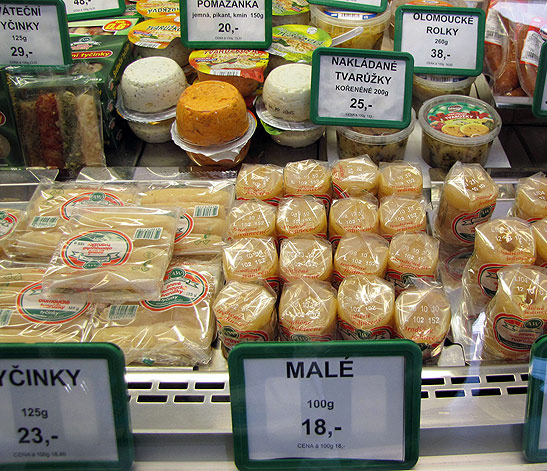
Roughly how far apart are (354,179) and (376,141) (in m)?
0.29

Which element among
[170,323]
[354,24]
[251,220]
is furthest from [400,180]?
[354,24]

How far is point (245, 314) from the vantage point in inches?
44.6

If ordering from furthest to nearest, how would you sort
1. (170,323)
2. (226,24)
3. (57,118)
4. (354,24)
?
(354,24) → (226,24) → (57,118) → (170,323)

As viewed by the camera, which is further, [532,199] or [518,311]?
[532,199]

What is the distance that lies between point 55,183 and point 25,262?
0.97ft

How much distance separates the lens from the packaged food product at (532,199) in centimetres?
134

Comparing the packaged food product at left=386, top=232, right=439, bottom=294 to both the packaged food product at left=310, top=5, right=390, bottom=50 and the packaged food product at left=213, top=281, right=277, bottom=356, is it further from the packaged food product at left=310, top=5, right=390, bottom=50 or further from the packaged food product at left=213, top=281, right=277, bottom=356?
the packaged food product at left=310, top=5, right=390, bottom=50

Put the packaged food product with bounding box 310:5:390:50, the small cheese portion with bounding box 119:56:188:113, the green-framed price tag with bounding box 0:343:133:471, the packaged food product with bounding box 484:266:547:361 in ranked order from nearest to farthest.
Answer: the green-framed price tag with bounding box 0:343:133:471 → the packaged food product with bounding box 484:266:547:361 → the small cheese portion with bounding box 119:56:188:113 → the packaged food product with bounding box 310:5:390:50

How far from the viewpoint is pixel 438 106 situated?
5.90 feet

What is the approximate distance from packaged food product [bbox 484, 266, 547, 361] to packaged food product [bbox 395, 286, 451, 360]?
3.7 inches

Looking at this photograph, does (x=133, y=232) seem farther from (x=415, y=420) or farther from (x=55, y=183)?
(x=415, y=420)

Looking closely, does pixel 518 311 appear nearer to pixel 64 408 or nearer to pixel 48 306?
pixel 64 408

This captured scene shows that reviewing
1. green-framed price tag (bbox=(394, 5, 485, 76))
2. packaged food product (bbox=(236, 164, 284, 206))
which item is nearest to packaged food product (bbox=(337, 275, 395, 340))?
packaged food product (bbox=(236, 164, 284, 206))

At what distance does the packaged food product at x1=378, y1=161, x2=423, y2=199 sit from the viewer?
1.44m
